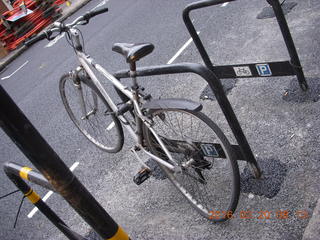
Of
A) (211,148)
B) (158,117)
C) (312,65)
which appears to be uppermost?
(158,117)

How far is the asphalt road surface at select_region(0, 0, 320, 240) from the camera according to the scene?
282 cm

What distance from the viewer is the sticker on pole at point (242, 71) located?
3643 mm

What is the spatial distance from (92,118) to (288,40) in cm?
278

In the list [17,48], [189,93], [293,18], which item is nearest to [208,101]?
[189,93]

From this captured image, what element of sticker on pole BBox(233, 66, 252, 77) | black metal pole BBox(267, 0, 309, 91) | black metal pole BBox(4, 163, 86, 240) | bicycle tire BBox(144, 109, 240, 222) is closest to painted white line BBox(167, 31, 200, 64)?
sticker on pole BBox(233, 66, 252, 77)

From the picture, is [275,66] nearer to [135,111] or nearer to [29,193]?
[135,111]

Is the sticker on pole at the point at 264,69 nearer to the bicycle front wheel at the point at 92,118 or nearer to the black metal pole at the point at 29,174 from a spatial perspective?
the bicycle front wheel at the point at 92,118

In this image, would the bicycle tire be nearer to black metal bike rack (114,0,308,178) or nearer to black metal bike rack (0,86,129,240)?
black metal bike rack (114,0,308,178)

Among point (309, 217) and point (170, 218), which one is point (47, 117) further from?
point (309, 217)

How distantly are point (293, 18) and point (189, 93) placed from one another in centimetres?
202

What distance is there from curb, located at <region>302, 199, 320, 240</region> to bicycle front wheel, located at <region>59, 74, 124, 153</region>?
7.07ft

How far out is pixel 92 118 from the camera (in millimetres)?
4840

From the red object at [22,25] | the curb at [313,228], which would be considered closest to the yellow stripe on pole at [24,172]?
the curb at [313,228]

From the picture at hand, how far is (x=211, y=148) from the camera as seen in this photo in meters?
2.77
